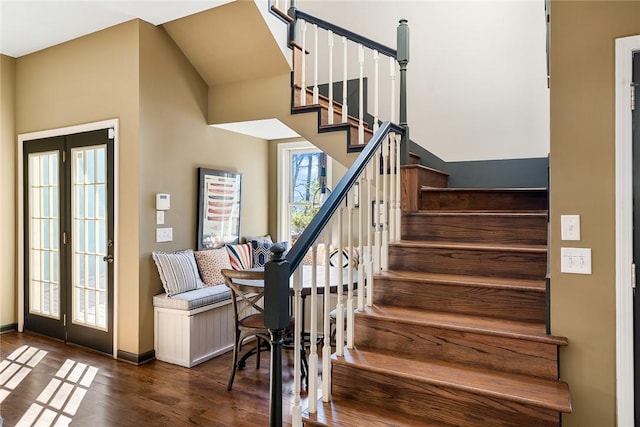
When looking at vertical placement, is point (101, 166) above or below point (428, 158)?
below

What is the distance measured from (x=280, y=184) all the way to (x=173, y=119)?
5.99 ft

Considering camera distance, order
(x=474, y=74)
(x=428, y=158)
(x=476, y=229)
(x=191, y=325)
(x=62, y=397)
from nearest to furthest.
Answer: (x=476, y=229), (x=62, y=397), (x=191, y=325), (x=474, y=74), (x=428, y=158)

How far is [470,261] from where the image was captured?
259 centimetres

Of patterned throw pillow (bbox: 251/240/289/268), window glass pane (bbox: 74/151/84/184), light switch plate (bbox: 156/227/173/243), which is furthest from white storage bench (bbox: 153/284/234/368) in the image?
window glass pane (bbox: 74/151/84/184)

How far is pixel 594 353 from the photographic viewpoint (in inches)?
75.0

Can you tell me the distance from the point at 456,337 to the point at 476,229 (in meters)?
0.95

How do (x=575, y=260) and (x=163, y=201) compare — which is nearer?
(x=575, y=260)

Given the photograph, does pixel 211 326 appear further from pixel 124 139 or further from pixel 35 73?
pixel 35 73

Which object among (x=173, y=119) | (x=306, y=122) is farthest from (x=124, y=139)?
(x=306, y=122)

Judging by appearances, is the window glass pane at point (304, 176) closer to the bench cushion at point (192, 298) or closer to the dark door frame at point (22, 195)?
the bench cushion at point (192, 298)

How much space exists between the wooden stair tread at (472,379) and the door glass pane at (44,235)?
12.1ft

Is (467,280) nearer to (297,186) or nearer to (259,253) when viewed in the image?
(259,253)

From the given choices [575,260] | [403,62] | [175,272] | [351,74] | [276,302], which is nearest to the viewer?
[276,302]

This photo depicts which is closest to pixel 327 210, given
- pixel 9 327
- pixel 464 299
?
pixel 464 299
